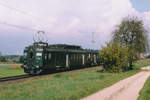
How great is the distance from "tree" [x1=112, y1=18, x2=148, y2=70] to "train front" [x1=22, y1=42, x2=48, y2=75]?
15019mm

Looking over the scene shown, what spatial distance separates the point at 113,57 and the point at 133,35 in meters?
8.51

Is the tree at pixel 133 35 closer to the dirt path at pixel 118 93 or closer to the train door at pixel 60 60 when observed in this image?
the train door at pixel 60 60

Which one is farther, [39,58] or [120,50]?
[120,50]

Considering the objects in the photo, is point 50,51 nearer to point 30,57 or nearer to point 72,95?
point 30,57

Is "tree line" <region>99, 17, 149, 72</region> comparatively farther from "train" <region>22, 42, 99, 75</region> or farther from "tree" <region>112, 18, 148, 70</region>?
"train" <region>22, 42, 99, 75</region>

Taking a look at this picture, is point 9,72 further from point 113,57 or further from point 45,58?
point 113,57

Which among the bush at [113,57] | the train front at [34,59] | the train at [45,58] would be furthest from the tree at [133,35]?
the train front at [34,59]

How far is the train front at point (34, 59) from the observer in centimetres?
2070

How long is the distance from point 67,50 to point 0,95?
17.0 m

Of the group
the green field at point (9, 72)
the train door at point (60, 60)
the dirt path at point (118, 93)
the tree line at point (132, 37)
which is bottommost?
the dirt path at point (118, 93)

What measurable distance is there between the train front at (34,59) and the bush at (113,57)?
835cm

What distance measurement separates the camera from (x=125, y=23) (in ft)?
102

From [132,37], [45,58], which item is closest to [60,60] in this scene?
[45,58]

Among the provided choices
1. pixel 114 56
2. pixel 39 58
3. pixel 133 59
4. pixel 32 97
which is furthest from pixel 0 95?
pixel 133 59
